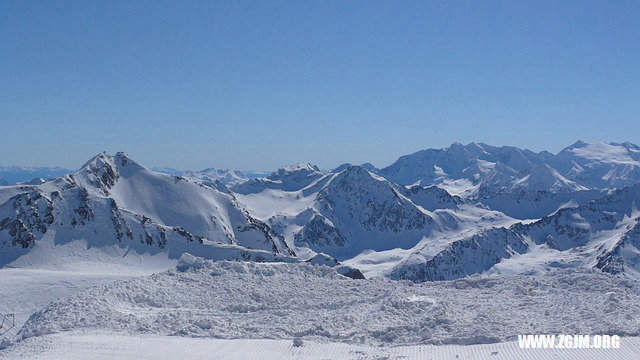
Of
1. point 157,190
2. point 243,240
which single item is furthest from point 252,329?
point 157,190

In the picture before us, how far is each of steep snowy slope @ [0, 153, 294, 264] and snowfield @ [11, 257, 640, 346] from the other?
37.5 metres

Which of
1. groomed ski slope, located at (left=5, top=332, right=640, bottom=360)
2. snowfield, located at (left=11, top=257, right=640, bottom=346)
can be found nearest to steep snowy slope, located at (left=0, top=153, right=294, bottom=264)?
snowfield, located at (left=11, top=257, right=640, bottom=346)

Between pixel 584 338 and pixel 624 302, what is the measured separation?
9.98 m

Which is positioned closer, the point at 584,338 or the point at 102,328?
the point at 584,338

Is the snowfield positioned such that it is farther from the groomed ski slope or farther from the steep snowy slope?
the steep snowy slope

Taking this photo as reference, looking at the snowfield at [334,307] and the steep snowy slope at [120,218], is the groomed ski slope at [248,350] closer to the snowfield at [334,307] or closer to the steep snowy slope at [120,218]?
the snowfield at [334,307]

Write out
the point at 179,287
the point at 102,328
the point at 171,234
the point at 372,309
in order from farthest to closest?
the point at 171,234 → the point at 179,287 → the point at 372,309 → the point at 102,328

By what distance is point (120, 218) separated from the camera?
3861 inches

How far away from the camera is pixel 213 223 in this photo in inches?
5217

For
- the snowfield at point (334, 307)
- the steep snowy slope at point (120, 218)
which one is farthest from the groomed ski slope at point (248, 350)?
the steep snowy slope at point (120, 218)

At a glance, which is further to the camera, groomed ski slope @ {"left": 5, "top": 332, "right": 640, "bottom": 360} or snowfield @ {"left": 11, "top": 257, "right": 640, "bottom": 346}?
Result: snowfield @ {"left": 11, "top": 257, "right": 640, "bottom": 346}

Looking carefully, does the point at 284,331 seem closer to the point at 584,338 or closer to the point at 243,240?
the point at 584,338

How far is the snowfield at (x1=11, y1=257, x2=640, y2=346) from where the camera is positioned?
1315 inches

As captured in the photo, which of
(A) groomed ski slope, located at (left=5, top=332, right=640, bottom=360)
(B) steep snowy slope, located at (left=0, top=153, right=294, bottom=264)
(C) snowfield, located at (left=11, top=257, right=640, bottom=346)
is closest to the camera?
(A) groomed ski slope, located at (left=5, top=332, right=640, bottom=360)
